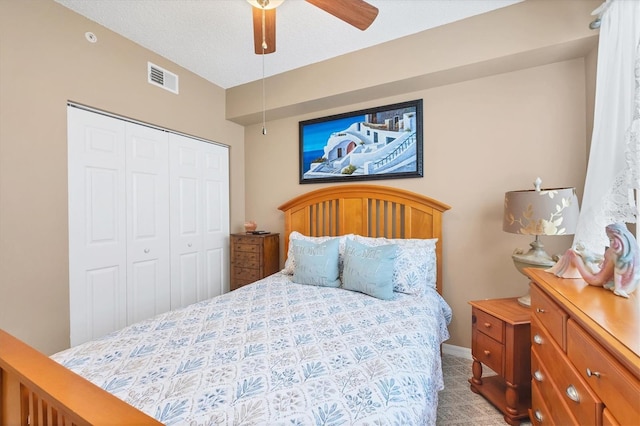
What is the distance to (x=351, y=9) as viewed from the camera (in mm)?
1475

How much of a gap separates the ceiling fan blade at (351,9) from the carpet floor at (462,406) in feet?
7.99

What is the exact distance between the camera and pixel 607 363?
2.49 feet

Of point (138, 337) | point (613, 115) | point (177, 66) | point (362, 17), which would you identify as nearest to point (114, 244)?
point (138, 337)

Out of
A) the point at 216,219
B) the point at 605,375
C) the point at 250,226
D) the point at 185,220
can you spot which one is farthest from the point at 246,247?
the point at 605,375

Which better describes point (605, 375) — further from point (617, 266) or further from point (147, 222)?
point (147, 222)

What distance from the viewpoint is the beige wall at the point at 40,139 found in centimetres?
172

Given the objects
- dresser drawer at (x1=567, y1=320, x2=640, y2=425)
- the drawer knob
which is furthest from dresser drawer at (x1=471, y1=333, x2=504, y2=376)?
the drawer knob

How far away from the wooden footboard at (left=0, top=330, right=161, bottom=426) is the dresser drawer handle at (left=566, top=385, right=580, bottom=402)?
1304mm

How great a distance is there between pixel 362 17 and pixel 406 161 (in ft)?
4.40

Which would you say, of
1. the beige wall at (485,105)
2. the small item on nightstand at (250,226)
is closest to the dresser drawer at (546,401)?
the beige wall at (485,105)

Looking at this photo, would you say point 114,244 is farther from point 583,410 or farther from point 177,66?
point 583,410

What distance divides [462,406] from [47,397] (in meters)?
2.11

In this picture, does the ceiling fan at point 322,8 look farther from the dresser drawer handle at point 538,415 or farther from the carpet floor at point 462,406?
the carpet floor at point 462,406

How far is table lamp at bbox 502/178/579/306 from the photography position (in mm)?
1621
